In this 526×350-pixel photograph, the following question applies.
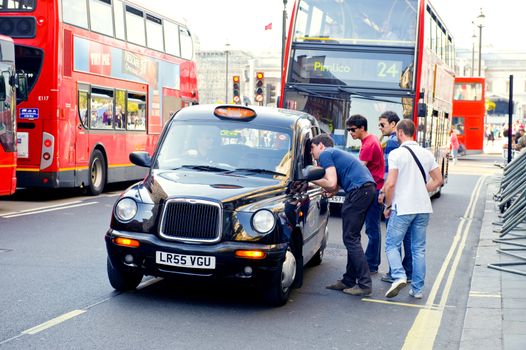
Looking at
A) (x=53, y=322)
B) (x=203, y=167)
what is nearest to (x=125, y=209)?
(x=203, y=167)

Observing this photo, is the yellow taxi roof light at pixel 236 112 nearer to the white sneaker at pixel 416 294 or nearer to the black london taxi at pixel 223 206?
the black london taxi at pixel 223 206

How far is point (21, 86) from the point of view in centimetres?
1486

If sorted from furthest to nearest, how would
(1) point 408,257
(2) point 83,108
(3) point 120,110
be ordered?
(3) point 120,110 → (2) point 83,108 → (1) point 408,257

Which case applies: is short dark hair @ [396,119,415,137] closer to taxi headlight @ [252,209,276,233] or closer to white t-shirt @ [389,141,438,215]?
white t-shirt @ [389,141,438,215]

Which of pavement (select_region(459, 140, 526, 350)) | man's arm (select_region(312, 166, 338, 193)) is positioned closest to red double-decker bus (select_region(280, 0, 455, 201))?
pavement (select_region(459, 140, 526, 350))

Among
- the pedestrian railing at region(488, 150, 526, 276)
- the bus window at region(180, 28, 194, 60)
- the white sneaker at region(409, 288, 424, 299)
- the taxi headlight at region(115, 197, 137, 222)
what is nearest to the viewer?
the taxi headlight at region(115, 197, 137, 222)

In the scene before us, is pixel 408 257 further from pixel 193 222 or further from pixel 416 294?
pixel 193 222

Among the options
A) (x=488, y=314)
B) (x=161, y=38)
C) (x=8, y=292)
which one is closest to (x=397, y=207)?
(x=488, y=314)

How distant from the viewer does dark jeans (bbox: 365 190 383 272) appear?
895 cm

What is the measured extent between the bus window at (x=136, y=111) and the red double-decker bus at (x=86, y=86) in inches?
0.9

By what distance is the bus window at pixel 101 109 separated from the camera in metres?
17.5

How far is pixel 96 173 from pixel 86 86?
200cm

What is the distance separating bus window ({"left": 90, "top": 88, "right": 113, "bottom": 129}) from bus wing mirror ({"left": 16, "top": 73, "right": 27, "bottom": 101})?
96.7 inches

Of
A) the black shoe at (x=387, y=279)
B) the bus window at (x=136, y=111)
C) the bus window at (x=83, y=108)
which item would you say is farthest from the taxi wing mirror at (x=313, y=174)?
the bus window at (x=136, y=111)
